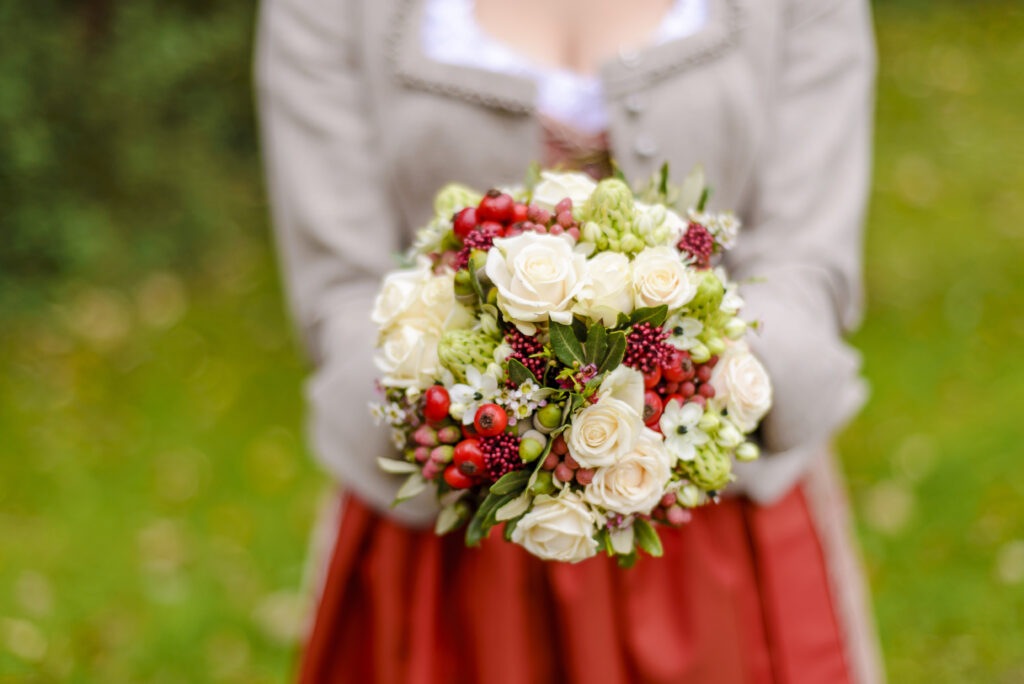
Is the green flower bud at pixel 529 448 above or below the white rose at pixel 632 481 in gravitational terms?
above

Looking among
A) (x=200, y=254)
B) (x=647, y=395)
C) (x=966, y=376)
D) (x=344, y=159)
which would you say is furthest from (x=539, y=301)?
(x=200, y=254)

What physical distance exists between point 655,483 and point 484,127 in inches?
26.1

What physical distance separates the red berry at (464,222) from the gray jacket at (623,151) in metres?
0.34

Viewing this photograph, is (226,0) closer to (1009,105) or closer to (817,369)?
(817,369)

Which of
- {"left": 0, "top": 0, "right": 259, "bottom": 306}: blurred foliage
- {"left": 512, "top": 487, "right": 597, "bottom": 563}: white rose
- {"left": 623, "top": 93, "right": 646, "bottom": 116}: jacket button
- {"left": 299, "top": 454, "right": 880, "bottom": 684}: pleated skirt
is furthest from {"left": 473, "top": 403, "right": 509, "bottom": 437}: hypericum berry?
{"left": 0, "top": 0, "right": 259, "bottom": 306}: blurred foliage

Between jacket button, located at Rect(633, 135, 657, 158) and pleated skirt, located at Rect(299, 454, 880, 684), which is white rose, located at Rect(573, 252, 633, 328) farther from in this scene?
pleated skirt, located at Rect(299, 454, 880, 684)

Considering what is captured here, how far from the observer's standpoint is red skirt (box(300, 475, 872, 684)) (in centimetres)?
161

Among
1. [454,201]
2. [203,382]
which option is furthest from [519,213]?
[203,382]

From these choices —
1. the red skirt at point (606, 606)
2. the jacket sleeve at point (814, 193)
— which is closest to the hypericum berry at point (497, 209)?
the jacket sleeve at point (814, 193)

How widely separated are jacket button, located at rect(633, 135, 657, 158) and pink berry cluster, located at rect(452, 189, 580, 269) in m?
0.35

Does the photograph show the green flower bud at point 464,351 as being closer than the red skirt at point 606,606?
Yes

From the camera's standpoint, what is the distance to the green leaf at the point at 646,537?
1235 millimetres

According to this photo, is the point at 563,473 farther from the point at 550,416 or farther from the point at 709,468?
the point at 709,468

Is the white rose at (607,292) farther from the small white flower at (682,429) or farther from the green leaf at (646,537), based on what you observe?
the green leaf at (646,537)
